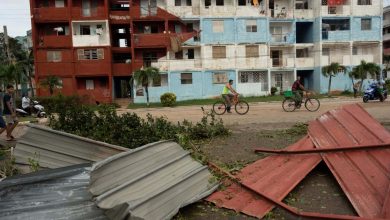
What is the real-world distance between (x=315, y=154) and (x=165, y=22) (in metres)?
33.9

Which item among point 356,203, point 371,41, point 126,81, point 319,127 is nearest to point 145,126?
point 319,127

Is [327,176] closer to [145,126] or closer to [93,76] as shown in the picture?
[145,126]

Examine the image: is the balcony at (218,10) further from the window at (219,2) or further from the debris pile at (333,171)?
the debris pile at (333,171)

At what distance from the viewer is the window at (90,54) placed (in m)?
37.9

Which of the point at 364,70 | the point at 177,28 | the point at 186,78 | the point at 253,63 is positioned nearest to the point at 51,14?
the point at 177,28

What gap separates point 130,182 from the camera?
455 cm

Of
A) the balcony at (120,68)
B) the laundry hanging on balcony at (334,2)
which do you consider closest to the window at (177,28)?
the balcony at (120,68)

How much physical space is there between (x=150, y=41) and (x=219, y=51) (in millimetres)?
6819

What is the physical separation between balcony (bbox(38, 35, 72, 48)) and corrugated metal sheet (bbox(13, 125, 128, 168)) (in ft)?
109

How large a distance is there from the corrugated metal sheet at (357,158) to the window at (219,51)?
31433 mm

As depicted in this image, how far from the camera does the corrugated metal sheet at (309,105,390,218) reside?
455 cm

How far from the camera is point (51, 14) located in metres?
37.2

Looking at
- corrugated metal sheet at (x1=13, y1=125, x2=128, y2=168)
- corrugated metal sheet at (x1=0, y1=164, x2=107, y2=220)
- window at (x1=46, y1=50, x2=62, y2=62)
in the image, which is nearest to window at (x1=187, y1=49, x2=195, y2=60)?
window at (x1=46, y1=50, x2=62, y2=62)

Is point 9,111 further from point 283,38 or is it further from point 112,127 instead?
point 283,38
